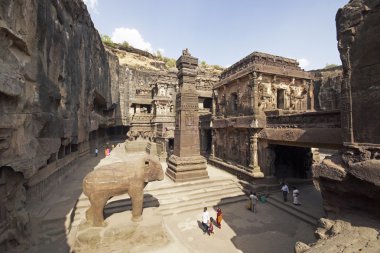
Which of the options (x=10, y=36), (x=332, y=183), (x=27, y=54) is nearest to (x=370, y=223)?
(x=332, y=183)

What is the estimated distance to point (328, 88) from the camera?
89.2 feet

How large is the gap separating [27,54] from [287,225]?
40.3 feet

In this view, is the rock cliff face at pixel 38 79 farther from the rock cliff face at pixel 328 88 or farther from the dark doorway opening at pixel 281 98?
the rock cliff face at pixel 328 88

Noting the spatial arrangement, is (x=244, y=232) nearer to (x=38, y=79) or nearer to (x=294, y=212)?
(x=294, y=212)

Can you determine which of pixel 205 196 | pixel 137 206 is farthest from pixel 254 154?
pixel 137 206

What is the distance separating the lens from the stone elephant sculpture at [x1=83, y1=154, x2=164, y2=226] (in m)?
6.59

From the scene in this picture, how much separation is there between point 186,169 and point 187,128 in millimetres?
2660

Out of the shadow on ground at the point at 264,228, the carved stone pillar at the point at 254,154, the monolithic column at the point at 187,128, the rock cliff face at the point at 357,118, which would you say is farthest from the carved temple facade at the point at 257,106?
the rock cliff face at the point at 357,118

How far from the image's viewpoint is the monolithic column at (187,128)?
12.6m

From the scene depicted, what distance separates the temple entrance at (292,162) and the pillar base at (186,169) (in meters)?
5.73

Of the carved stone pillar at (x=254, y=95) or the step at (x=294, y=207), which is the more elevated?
the carved stone pillar at (x=254, y=95)

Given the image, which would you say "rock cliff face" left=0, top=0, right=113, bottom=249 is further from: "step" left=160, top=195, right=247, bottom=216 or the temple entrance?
the temple entrance

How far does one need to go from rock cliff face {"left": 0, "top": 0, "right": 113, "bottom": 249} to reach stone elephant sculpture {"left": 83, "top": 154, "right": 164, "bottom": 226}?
2.29 meters

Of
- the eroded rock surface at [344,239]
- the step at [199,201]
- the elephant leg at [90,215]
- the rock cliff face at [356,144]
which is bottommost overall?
the step at [199,201]
